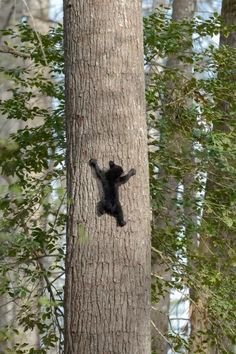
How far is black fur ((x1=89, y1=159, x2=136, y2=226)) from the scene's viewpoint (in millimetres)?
3693

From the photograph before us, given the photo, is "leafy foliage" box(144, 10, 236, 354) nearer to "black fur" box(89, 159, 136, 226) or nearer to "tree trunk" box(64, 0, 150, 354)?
"tree trunk" box(64, 0, 150, 354)

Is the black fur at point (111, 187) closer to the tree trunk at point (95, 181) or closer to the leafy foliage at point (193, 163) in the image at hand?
the tree trunk at point (95, 181)

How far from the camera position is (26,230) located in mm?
6184

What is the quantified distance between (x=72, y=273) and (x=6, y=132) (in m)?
5.18

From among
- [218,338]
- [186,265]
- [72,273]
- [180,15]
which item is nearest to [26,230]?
[186,265]

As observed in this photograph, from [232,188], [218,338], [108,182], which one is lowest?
[218,338]

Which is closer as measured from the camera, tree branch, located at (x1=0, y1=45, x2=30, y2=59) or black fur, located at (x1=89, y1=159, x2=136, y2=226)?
black fur, located at (x1=89, y1=159, x2=136, y2=226)

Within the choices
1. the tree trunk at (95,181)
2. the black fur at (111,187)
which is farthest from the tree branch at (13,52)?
the black fur at (111,187)

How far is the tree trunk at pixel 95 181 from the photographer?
362 cm

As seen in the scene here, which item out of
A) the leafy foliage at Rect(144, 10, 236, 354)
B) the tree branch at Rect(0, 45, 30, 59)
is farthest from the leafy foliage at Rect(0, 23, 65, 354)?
the leafy foliage at Rect(144, 10, 236, 354)

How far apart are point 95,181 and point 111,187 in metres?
0.08

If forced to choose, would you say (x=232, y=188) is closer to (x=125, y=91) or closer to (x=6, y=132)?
(x=6, y=132)

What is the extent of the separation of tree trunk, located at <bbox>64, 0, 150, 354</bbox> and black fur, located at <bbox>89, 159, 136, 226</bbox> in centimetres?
3

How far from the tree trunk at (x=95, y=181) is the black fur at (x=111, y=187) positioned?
1.1 inches
